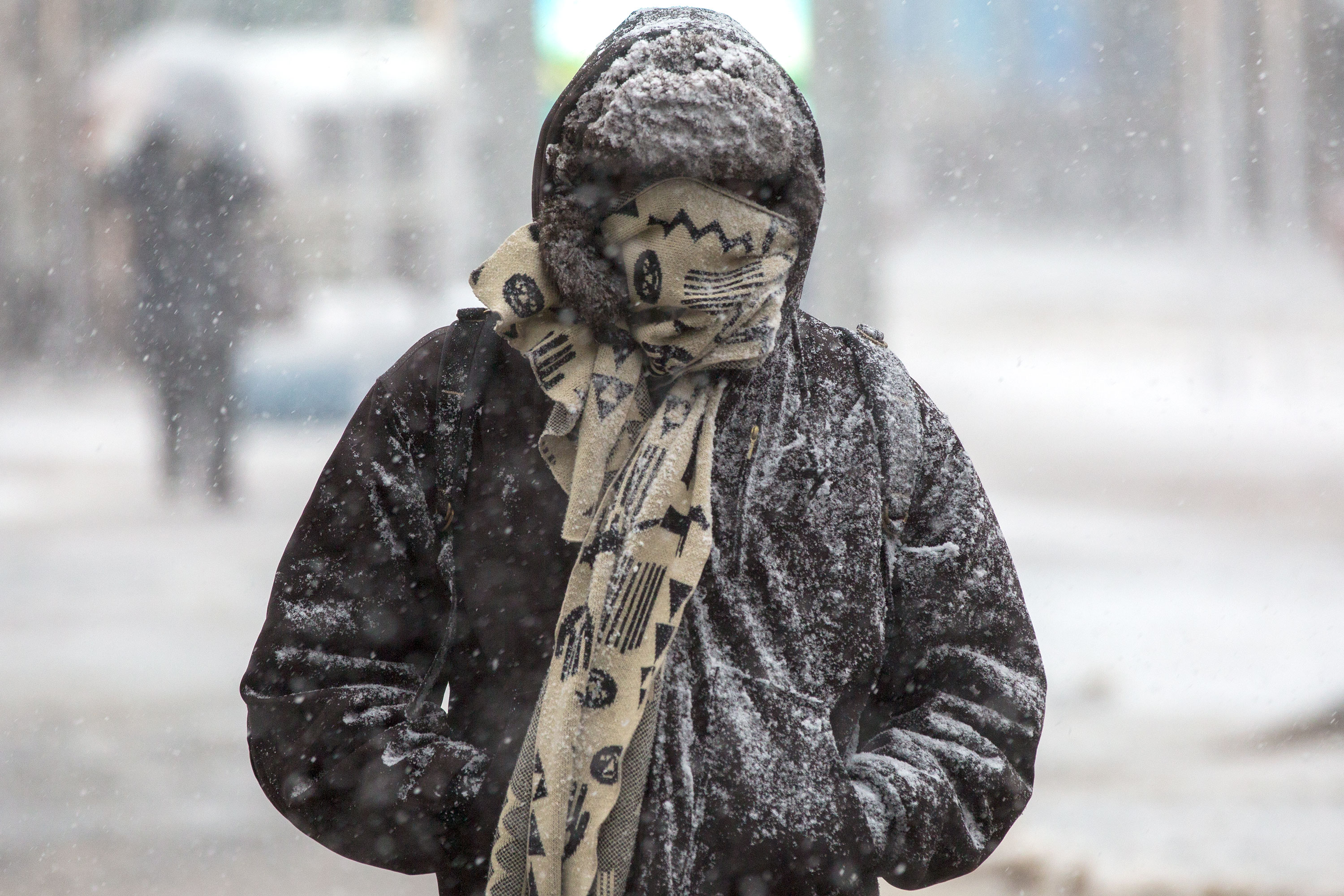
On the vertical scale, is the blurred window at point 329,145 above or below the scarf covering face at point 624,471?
above

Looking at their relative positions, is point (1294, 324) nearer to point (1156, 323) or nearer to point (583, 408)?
point (1156, 323)

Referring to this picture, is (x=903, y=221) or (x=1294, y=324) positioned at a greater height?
(x=903, y=221)

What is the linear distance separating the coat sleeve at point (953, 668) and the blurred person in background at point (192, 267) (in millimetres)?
6800

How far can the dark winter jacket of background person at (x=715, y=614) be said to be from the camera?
1.19 metres

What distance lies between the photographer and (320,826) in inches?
49.4

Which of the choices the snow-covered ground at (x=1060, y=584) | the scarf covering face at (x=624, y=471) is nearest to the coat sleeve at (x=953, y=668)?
the scarf covering face at (x=624, y=471)

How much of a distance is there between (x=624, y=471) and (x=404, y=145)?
9.11 metres

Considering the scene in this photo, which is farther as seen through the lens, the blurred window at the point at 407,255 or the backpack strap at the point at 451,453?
the blurred window at the point at 407,255

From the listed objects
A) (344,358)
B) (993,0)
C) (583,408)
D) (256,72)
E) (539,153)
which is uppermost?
(993,0)

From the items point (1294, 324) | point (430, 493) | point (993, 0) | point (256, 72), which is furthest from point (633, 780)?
point (1294, 324)

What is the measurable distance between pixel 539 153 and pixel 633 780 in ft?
2.13

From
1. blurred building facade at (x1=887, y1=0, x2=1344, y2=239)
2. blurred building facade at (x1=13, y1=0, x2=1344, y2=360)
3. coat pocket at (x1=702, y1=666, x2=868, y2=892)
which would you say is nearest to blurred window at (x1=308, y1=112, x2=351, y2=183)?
blurred building facade at (x1=13, y1=0, x2=1344, y2=360)

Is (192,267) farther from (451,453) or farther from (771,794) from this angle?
(771,794)

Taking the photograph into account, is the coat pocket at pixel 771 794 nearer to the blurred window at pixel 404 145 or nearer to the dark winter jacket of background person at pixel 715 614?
the dark winter jacket of background person at pixel 715 614
